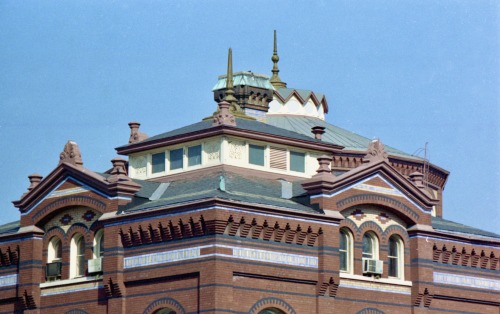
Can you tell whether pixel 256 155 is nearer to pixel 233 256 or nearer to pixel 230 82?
pixel 230 82

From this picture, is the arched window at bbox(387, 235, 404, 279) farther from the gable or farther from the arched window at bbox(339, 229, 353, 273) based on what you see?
the arched window at bbox(339, 229, 353, 273)

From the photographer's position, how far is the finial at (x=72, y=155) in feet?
263

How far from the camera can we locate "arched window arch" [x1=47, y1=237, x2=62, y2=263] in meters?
81.1

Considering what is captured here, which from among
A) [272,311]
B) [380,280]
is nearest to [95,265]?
[272,311]

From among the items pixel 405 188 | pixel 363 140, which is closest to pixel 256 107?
pixel 363 140

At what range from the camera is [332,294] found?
77.0 metres

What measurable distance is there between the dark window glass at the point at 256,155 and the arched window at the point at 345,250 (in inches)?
225

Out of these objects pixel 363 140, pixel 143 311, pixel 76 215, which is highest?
pixel 363 140

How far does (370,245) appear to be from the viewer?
79.9 meters

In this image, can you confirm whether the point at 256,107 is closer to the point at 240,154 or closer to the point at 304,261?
the point at 240,154

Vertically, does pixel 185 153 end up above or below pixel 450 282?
above

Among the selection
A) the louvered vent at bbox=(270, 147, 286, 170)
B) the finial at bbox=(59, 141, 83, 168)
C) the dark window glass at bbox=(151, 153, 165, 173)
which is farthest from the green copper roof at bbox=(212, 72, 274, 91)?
the finial at bbox=(59, 141, 83, 168)

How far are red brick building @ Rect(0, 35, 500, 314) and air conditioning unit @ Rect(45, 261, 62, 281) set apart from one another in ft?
0.16

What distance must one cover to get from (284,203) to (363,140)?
18764 mm
